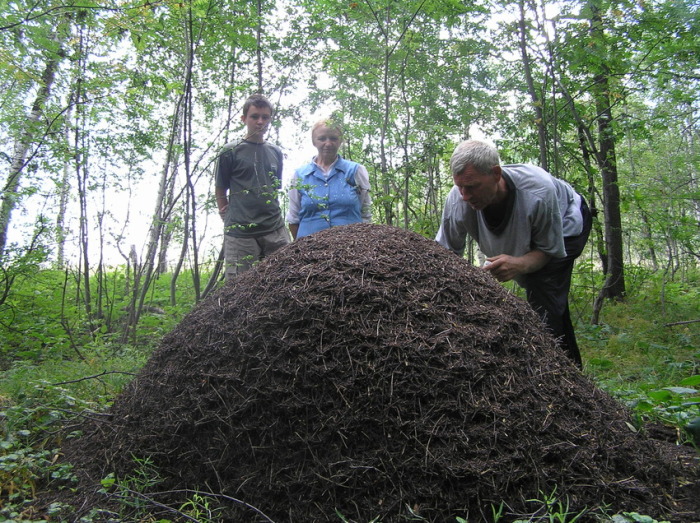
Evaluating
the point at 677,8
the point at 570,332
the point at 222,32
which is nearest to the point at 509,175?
the point at 570,332

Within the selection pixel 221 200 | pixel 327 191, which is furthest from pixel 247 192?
pixel 327 191

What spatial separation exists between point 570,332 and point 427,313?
1.85 metres

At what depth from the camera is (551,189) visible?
3.24m

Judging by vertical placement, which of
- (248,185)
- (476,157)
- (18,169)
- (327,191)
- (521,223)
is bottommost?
(521,223)

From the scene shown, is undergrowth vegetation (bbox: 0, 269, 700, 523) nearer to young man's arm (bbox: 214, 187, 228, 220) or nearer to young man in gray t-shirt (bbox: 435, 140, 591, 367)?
young man in gray t-shirt (bbox: 435, 140, 591, 367)

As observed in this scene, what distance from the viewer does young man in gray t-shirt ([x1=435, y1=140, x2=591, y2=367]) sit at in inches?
121

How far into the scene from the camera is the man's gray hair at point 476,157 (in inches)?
118

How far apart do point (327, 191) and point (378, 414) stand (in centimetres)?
273

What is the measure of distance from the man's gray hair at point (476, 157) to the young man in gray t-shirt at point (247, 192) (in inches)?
85.8

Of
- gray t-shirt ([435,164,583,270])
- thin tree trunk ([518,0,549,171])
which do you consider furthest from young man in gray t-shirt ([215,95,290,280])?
thin tree trunk ([518,0,549,171])

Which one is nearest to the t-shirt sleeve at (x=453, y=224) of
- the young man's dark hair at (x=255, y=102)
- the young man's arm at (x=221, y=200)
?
the young man's dark hair at (x=255, y=102)

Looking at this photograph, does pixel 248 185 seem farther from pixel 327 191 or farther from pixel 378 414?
pixel 378 414

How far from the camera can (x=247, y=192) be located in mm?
4641

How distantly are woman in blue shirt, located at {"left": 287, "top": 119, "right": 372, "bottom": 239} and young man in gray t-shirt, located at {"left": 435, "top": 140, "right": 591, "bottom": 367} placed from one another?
3.65ft
